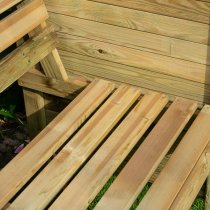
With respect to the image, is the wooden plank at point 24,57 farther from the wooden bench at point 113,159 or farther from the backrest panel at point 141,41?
the wooden bench at point 113,159

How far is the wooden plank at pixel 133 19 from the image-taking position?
2.86 m

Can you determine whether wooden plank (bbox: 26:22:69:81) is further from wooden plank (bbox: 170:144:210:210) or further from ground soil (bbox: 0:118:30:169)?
wooden plank (bbox: 170:144:210:210)

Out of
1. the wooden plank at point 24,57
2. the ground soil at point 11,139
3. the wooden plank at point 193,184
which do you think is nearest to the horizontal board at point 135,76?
the wooden plank at point 24,57

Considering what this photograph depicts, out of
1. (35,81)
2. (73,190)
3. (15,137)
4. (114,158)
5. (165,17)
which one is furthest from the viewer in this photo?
(15,137)

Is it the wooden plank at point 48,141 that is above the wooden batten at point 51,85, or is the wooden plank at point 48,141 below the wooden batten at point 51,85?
below

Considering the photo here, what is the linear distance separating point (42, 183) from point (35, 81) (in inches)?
44.7

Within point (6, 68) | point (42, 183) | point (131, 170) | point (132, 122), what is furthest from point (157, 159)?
point (6, 68)

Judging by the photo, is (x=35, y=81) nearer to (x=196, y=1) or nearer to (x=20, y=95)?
(x=20, y=95)

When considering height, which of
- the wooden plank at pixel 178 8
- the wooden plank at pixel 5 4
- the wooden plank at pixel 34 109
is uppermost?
the wooden plank at pixel 178 8

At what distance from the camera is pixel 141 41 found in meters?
3.06

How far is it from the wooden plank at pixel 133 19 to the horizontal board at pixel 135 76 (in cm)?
28

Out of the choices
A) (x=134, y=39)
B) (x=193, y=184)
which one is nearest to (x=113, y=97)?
(x=134, y=39)

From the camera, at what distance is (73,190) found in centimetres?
248

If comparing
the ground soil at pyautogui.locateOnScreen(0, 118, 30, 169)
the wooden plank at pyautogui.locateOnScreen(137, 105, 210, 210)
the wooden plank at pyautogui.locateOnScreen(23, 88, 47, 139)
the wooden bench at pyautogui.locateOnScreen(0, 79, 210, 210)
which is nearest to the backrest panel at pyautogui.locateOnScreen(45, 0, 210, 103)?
the wooden bench at pyautogui.locateOnScreen(0, 79, 210, 210)
